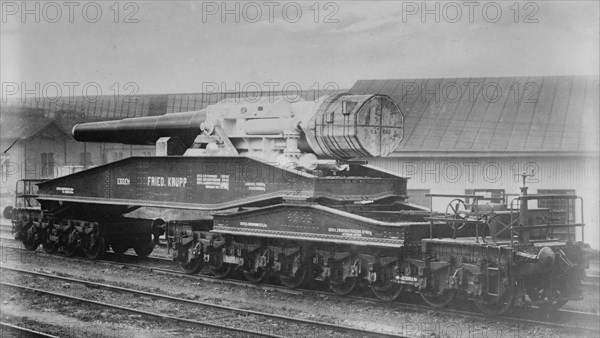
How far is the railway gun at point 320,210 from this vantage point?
10461 millimetres

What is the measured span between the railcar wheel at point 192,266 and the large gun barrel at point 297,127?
2.08m

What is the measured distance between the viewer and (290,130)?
13102 millimetres

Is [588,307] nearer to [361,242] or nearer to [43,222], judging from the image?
[361,242]

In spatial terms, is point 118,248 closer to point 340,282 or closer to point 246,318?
point 340,282

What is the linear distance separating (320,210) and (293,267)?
4.48 feet

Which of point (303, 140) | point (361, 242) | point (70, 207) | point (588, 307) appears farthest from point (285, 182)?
point (70, 207)

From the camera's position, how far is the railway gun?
412 inches

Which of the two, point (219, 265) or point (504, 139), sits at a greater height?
point (504, 139)

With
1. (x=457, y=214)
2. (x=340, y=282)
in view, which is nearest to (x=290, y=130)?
(x=340, y=282)

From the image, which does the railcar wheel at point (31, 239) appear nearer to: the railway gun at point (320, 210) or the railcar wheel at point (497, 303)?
the railway gun at point (320, 210)

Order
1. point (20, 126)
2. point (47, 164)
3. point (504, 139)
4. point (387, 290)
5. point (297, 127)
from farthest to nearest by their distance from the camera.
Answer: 1. point (20, 126)
2. point (47, 164)
3. point (504, 139)
4. point (297, 127)
5. point (387, 290)

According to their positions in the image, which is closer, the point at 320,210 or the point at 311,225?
the point at 320,210

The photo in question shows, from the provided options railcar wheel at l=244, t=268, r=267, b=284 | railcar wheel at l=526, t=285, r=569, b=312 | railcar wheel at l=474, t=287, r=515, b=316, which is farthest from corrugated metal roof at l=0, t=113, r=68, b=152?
railcar wheel at l=526, t=285, r=569, b=312

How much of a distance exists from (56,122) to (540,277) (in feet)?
104
